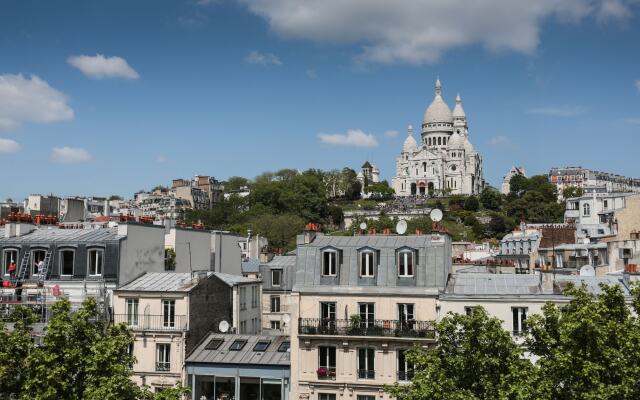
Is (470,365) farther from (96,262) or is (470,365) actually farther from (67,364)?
(96,262)

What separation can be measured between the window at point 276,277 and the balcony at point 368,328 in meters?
16.0

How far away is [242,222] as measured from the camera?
508 ft

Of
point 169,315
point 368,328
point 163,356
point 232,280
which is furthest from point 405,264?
point 163,356

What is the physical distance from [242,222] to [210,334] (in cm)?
11715

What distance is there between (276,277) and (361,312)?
17241 millimetres

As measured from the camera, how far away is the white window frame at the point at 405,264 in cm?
3484

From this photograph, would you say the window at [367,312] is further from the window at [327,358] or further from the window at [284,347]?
the window at [284,347]

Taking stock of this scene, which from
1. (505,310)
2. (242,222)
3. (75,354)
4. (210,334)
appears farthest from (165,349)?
(242,222)

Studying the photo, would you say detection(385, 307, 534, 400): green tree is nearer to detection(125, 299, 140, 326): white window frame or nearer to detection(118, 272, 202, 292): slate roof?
detection(118, 272, 202, 292): slate roof

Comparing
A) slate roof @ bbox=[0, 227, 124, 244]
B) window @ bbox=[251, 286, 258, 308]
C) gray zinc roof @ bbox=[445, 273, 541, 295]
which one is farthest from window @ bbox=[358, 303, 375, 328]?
slate roof @ bbox=[0, 227, 124, 244]

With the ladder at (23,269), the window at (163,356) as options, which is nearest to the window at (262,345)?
the window at (163,356)

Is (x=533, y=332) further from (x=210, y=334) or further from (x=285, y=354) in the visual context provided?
(x=210, y=334)

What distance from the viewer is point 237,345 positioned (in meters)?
36.9

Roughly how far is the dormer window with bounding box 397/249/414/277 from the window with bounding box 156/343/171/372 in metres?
12.8
